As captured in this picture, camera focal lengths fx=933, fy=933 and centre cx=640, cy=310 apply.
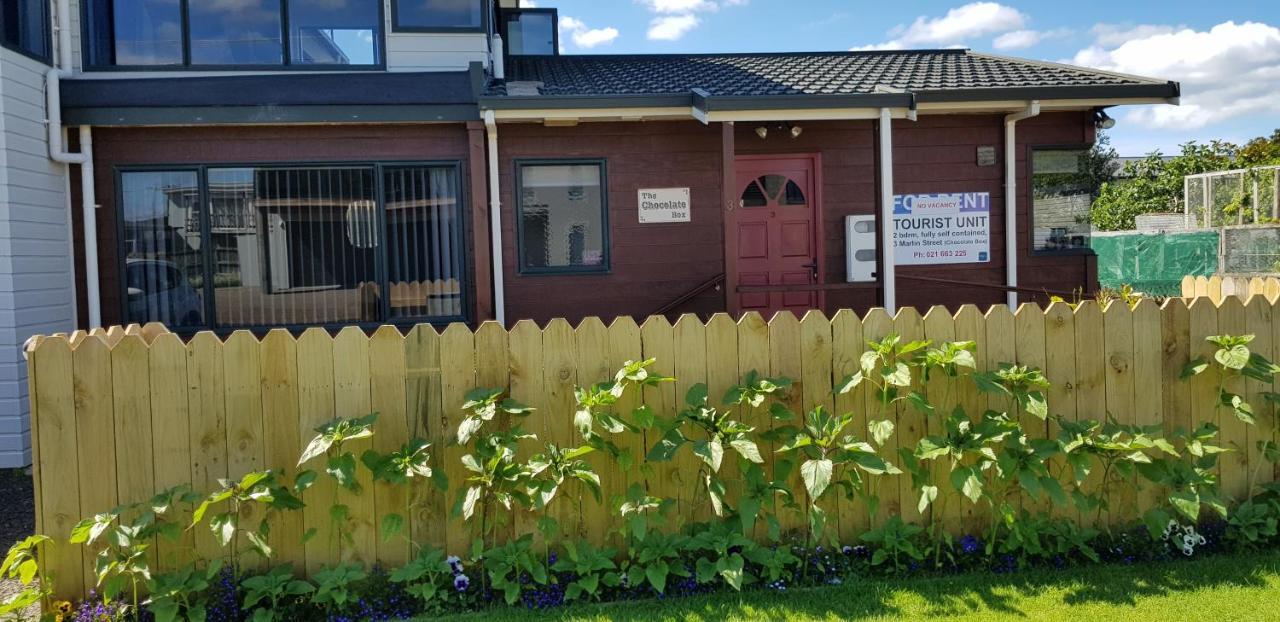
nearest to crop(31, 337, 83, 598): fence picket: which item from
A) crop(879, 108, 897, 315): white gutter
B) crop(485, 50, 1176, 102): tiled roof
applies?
crop(485, 50, 1176, 102): tiled roof

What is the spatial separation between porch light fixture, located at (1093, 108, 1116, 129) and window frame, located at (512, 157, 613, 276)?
4.97 m

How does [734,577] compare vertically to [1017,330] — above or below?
below

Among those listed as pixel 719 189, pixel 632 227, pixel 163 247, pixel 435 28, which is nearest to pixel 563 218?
pixel 632 227

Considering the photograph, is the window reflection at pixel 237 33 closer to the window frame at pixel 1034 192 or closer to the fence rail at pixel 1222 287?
the window frame at pixel 1034 192

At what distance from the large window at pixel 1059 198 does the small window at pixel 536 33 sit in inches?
243

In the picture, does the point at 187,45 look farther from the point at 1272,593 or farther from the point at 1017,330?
the point at 1272,593

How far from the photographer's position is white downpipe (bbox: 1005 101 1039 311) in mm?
9234

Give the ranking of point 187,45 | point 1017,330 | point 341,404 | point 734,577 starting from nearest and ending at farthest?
1. point 734,577
2. point 341,404
3. point 1017,330
4. point 187,45

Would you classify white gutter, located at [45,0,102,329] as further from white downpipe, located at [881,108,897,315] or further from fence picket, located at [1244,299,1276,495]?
fence picket, located at [1244,299,1276,495]

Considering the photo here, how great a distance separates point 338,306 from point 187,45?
2612 mm

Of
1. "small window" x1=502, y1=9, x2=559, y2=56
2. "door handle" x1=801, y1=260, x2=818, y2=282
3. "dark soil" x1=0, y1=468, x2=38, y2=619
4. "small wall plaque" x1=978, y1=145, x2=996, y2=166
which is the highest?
"small window" x1=502, y1=9, x2=559, y2=56

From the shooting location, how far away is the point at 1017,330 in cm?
450

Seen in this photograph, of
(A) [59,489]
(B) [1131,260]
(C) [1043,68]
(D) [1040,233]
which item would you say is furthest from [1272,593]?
(B) [1131,260]

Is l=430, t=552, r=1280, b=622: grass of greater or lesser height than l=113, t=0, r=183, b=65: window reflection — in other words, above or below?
below
